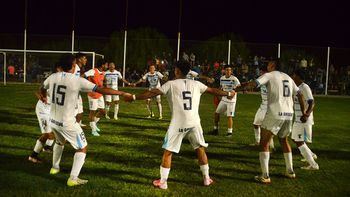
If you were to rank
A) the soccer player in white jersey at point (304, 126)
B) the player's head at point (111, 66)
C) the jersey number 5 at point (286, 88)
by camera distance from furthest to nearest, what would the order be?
the player's head at point (111, 66) < the soccer player in white jersey at point (304, 126) < the jersey number 5 at point (286, 88)

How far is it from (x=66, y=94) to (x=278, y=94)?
12.8 ft

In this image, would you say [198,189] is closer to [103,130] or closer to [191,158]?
[191,158]

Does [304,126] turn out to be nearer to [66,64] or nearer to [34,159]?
[66,64]

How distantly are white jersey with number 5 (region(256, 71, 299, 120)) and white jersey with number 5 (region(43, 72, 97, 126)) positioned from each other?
10.7 ft

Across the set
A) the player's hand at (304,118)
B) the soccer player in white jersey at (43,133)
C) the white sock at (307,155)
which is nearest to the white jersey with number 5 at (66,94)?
the soccer player in white jersey at (43,133)

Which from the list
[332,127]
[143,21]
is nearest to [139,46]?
[332,127]

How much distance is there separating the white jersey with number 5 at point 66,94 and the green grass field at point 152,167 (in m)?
1.19

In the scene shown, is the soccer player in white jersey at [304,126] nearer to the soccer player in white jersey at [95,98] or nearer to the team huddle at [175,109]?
the team huddle at [175,109]

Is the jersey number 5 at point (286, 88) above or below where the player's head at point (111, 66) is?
below

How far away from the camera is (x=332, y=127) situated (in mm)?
15734

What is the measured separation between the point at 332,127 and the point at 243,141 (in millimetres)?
5424

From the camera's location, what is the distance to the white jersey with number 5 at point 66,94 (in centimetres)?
707

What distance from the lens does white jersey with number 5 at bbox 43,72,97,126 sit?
707 cm

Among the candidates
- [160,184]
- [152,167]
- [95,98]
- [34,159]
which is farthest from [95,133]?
[160,184]
